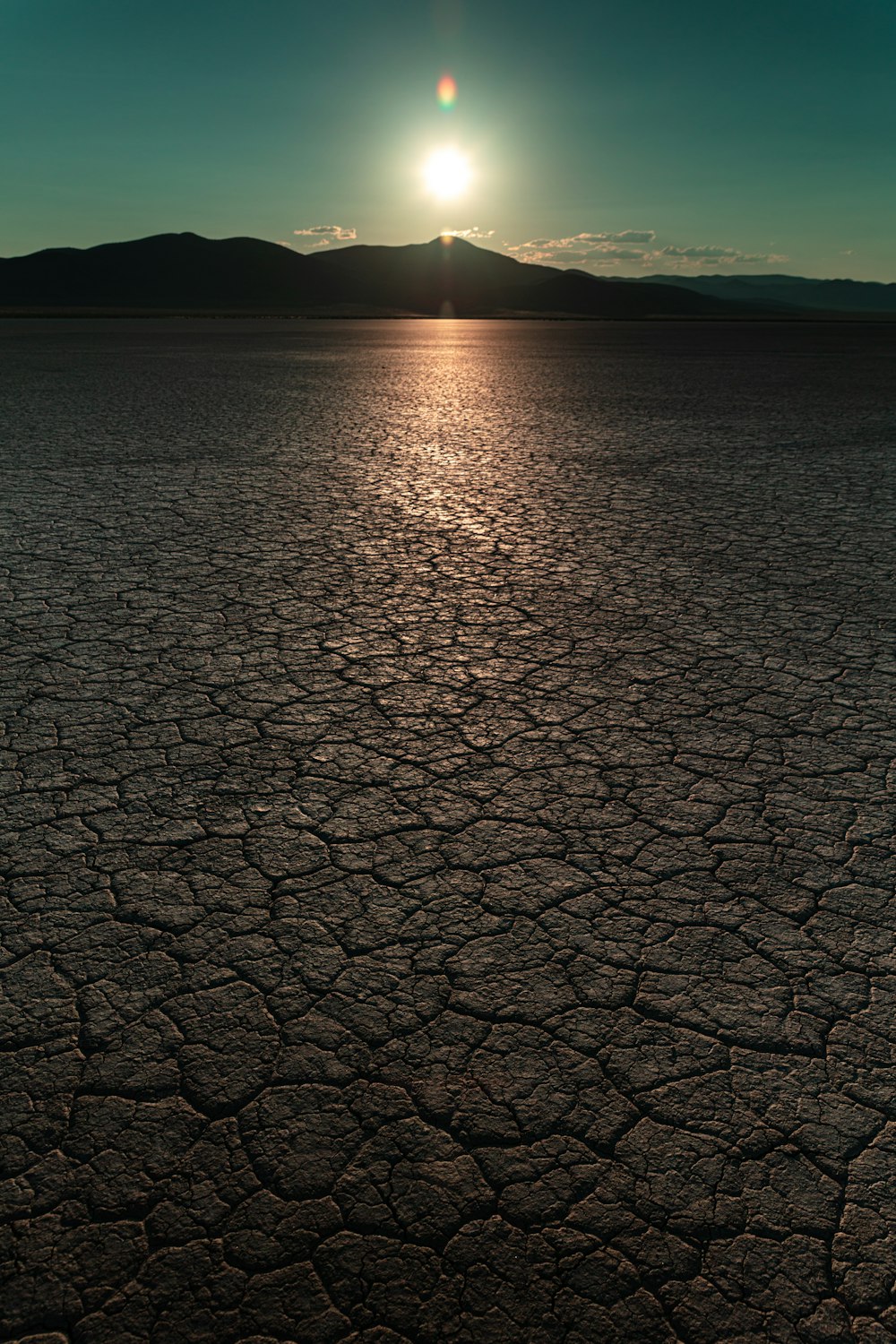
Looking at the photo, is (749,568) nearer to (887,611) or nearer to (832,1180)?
(887,611)

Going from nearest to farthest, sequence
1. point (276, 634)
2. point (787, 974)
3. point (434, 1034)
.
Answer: point (434, 1034) → point (787, 974) → point (276, 634)

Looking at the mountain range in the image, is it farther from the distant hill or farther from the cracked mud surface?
the cracked mud surface

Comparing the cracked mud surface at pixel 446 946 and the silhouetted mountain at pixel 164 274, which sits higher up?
the silhouetted mountain at pixel 164 274

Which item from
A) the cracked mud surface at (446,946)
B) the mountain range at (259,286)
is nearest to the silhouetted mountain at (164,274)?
the mountain range at (259,286)

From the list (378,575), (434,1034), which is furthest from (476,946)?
(378,575)

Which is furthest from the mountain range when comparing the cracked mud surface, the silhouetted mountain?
the cracked mud surface

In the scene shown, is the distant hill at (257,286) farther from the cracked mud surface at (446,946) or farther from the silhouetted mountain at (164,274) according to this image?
the cracked mud surface at (446,946)

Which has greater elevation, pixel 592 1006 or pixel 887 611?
pixel 887 611
